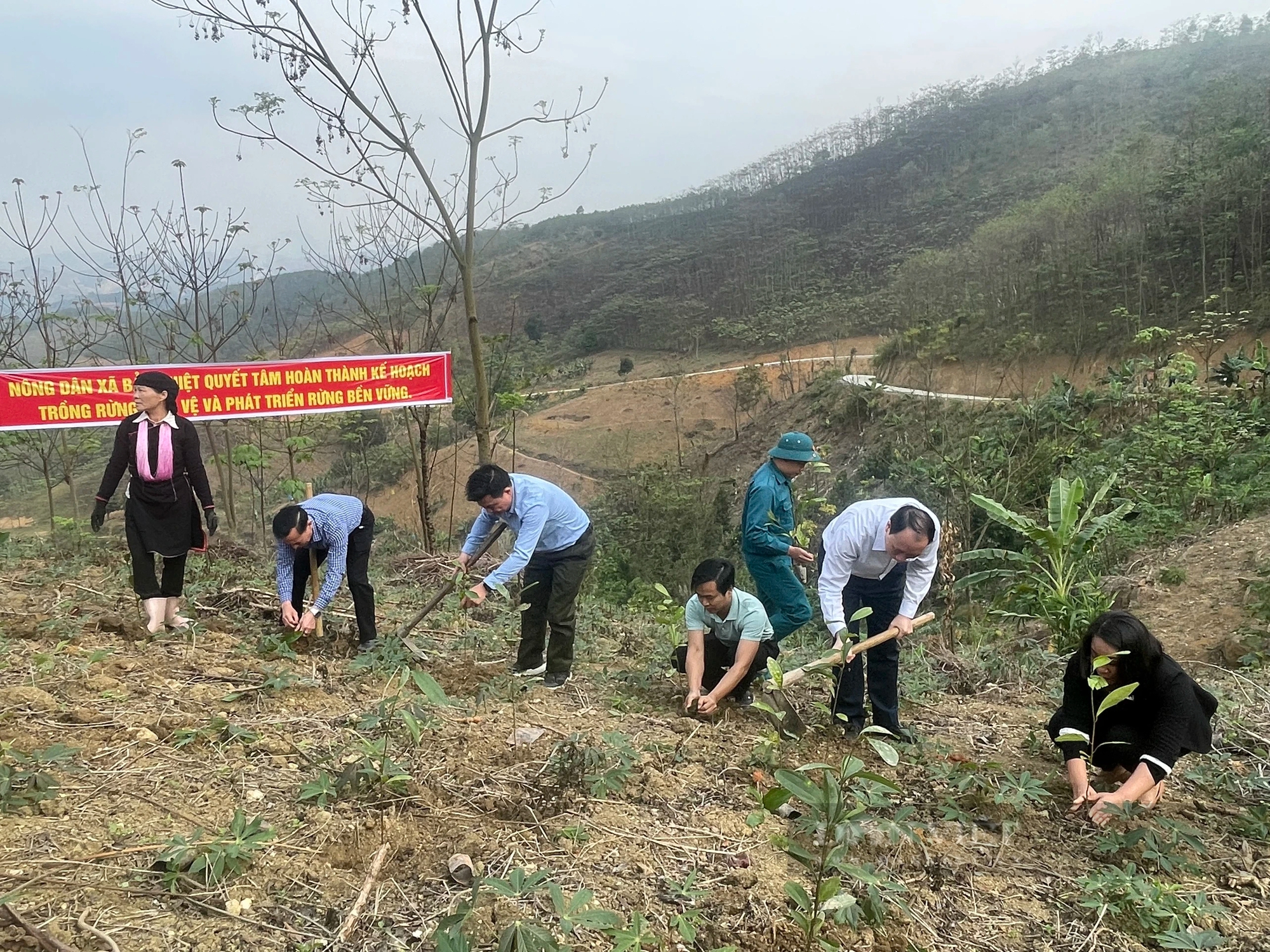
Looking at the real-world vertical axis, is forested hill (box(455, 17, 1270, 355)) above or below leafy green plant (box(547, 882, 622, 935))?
above

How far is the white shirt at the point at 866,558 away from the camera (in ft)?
11.1

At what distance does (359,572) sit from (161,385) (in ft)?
4.38

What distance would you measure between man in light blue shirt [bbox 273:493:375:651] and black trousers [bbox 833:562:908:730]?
2.34 metres

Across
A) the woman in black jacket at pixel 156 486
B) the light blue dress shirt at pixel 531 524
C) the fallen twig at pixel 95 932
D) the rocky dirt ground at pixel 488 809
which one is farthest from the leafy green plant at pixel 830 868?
the woman in black jacket at pixel 156 486

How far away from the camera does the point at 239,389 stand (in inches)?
246

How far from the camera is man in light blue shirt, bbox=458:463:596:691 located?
3.79 m

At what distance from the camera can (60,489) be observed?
20.7m

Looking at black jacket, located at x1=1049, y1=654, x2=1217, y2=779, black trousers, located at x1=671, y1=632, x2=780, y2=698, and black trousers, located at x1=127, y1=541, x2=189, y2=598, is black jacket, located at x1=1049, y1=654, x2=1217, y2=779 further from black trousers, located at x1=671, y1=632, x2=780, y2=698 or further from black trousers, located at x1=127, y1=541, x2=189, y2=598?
black trousers, located at x1=127, y1=541, x2=189, y2=598

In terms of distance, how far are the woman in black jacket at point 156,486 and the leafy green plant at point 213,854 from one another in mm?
2309

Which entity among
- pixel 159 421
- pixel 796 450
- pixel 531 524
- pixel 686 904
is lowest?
pixel 686 904

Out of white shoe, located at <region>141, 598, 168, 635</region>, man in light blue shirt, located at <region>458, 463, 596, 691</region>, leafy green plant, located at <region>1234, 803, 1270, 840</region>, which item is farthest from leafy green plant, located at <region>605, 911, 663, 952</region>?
white shoe, located at <region>141, 598, 168, 635</region>

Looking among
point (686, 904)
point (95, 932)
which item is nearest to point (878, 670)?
point (686, 904)

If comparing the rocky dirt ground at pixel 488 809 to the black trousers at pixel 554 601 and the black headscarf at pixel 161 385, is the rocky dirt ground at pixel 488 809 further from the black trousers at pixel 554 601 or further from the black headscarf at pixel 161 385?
the black headscarf at pixel 161 385

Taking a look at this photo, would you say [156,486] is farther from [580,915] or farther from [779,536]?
[580,915]
